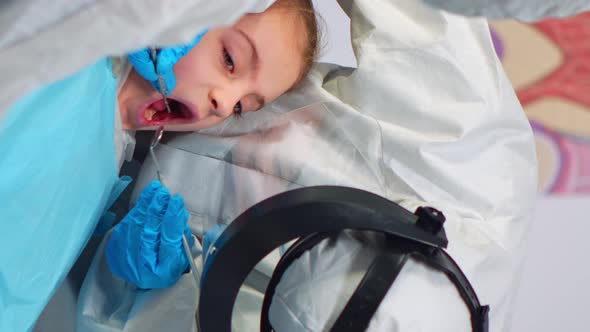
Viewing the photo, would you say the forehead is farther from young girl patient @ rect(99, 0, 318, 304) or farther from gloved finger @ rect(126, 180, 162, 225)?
gloved finger @ rect(126, 180, 162, 225)

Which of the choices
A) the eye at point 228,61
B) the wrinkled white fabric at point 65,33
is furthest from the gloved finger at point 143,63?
the wrinkled white fabric at point 65,33

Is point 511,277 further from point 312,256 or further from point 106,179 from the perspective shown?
point 106,179

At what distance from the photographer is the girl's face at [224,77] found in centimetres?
67

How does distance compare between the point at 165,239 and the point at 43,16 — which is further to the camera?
the point at 165,239

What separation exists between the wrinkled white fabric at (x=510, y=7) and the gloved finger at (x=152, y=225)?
0.39m

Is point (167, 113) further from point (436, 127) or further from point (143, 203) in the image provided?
point (436, 127)

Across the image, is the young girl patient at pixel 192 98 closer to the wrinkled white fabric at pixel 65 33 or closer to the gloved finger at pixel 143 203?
the gloved finger at pixel 143 203

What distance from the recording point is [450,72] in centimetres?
82

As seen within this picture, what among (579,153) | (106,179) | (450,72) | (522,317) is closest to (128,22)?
(106,179)

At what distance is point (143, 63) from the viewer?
1.97 ft

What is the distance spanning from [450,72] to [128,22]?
0.58m

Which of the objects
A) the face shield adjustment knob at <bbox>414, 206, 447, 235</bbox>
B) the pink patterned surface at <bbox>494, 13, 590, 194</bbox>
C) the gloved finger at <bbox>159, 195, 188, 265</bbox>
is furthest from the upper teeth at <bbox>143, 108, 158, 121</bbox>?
the pink patterned surface at <bbox>494, 13, 590, 194</bbox>

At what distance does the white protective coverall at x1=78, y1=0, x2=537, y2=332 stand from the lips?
0.05 meters

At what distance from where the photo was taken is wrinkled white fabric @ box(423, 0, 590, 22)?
1.10ft
